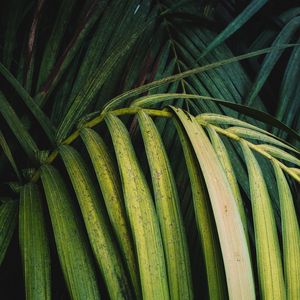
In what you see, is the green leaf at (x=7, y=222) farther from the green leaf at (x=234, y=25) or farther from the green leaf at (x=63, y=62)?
the green leaf at (x=234, y=25)

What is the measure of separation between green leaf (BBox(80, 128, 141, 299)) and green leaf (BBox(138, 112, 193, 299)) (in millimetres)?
37

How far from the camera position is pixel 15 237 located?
522 mm

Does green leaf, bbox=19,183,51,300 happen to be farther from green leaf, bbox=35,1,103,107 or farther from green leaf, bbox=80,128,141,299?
green leaf, bbox=35,1,103,107

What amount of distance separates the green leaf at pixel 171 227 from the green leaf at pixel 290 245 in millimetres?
88

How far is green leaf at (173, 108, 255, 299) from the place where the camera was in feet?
0.95

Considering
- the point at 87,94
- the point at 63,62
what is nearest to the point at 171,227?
the point at 87,94

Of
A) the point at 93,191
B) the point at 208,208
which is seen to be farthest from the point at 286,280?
the point at 93,191

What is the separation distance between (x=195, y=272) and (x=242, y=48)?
510 mm

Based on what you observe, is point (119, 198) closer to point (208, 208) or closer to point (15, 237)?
point (208, 208)

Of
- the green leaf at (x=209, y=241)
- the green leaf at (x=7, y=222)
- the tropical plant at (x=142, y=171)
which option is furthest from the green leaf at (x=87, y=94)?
the green leaf at (x=209, y=241)

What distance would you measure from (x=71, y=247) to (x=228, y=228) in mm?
155

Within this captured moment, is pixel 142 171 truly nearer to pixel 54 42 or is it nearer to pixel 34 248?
pixel 34 248

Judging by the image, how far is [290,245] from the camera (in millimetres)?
362

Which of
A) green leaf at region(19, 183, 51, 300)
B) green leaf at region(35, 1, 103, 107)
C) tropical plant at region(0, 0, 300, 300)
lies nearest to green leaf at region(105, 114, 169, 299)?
tropical plant at region(0, 0, 300, 300)
